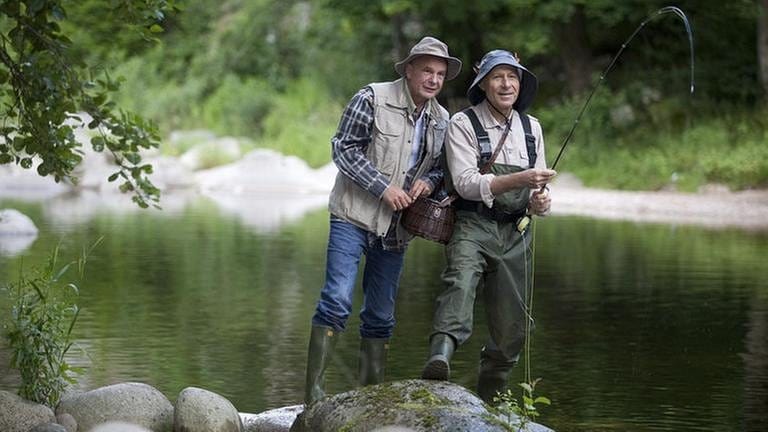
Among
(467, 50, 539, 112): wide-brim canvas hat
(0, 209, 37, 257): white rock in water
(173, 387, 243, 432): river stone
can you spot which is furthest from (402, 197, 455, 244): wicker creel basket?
(0, 209, 37, 257): white rock in water

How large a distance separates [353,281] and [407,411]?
96cm

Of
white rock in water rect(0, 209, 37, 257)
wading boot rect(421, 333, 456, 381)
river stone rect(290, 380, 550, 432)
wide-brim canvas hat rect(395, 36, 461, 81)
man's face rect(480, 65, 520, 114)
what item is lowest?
white rock in water rect(0, 209, 37, 257)

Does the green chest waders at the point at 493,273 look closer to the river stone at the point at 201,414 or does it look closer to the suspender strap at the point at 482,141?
the suspender strap at the point at 482,141

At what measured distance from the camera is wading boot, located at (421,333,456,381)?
6.69 metres

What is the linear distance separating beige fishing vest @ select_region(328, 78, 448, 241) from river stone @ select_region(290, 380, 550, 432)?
2.80 feet

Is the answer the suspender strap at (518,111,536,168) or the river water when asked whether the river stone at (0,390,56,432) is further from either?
the suspender strap at (518,111,536,168)

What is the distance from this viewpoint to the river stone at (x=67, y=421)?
22.9 feet

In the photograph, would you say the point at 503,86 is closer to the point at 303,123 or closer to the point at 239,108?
the point at 303,123

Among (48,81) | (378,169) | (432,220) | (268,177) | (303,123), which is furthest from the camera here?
(303,123)

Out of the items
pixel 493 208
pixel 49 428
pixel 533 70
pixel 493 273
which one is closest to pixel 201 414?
pixel 49 428

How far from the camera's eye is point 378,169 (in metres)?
7.17

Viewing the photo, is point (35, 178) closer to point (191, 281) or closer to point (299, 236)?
point (299, 236)

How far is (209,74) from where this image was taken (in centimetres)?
4544

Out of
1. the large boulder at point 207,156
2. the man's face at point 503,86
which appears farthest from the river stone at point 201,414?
the large boulder at point 207,156
